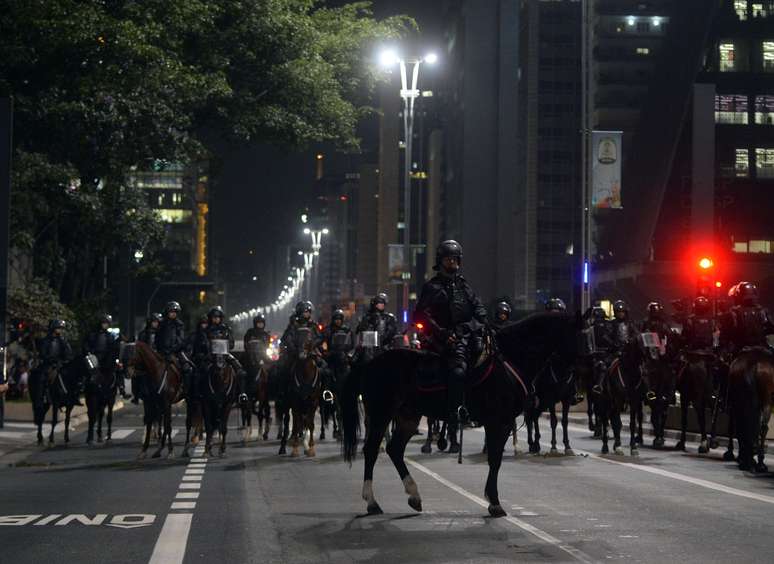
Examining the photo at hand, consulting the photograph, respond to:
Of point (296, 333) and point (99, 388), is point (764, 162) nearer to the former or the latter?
point (99, 388)

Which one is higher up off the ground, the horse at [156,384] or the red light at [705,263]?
the red light at [705,263]

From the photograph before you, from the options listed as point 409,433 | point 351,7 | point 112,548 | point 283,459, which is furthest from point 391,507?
point 351,7

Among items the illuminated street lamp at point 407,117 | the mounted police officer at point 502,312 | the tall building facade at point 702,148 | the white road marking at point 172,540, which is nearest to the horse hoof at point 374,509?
the white road marking at point 172,540

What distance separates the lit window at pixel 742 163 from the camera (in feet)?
373

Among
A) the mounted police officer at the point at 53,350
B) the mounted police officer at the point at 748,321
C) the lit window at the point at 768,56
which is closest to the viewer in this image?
the mounted police officer at the point at 748,321

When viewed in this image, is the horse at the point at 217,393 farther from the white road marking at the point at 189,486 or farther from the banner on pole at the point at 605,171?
the banner on pole at the point at 605,171

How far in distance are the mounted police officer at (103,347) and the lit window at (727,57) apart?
9061 cm

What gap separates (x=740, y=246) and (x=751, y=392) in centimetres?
9445

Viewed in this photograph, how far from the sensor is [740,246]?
11294 centimetres

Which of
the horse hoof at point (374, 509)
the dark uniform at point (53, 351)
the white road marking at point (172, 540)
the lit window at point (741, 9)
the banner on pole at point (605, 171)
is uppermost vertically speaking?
the lit window at point (741, 9)

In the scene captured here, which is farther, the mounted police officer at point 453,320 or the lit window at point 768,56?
the lit window at point 768,56

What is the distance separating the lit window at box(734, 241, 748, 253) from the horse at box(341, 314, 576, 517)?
99.5 metres

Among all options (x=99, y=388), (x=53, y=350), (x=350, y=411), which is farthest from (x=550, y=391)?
(x=53, y=350)

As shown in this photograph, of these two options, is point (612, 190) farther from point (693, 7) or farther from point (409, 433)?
point (693, 7)
